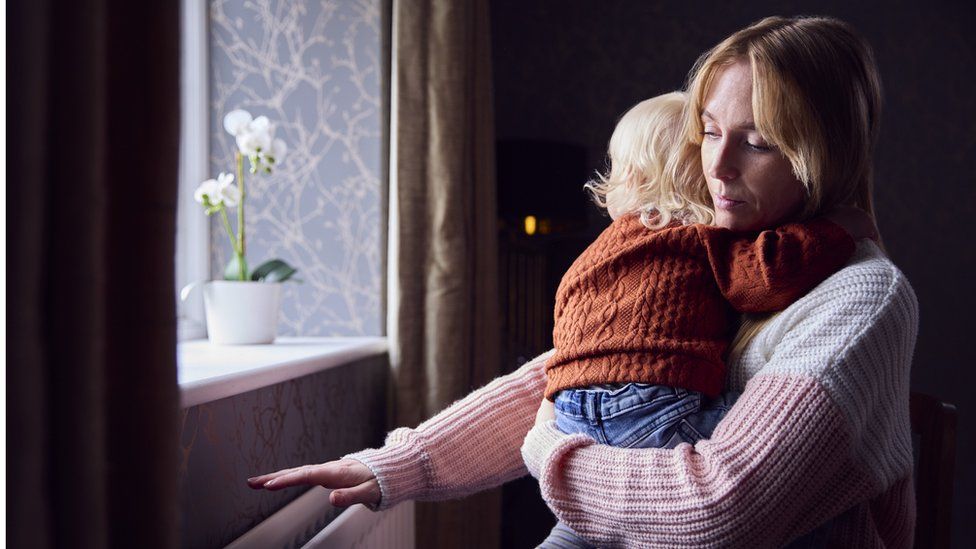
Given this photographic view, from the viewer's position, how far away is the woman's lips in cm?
91

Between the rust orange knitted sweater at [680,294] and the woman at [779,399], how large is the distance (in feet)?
0.11

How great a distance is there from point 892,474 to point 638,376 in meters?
0.28

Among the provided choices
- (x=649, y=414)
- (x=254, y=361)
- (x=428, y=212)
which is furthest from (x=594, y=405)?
(x=428, y=212)

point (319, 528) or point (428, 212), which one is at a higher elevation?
point (428, 212)

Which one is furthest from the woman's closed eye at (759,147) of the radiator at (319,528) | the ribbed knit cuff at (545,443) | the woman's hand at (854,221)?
the radiator at (319,528)

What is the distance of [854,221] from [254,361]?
1.01m

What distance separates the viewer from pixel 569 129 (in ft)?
10.2

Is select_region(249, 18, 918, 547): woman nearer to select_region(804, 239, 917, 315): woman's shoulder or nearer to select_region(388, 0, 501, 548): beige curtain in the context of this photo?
select_region(804, 239, 917, 315): woman's shoulder

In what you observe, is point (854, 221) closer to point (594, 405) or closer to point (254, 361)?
point (594, 405)

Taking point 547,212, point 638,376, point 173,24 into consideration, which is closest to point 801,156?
point 638,376

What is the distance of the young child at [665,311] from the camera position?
85 cm

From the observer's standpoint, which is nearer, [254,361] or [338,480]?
[338,480]

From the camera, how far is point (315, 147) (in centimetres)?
203

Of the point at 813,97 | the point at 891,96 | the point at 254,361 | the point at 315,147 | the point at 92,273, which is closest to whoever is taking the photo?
the point at 92,273
